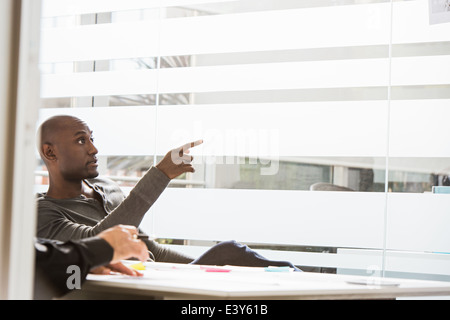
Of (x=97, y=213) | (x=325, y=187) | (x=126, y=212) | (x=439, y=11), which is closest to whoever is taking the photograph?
(x=126, y=212)

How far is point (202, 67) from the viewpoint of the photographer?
128 inches

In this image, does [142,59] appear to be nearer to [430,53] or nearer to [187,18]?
[187,18]

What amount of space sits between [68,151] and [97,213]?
0.98 feet

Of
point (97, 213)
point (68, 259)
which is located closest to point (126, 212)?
point (97, 213)

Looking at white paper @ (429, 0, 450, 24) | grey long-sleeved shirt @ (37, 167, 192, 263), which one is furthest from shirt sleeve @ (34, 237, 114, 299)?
white paper @ (429, 0, 450, 24)

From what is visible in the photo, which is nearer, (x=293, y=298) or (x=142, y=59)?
(x=293, y=298)

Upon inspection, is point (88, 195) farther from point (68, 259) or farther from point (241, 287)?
point (241, 287)

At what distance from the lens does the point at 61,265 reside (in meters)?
1.40

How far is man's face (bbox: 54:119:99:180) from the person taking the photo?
2590mm

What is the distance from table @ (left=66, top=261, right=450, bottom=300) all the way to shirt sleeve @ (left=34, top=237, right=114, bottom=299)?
7cm

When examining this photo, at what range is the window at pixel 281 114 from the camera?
9.29 feet

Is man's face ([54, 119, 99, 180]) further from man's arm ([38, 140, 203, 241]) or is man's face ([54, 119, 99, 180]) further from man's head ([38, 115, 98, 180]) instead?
man's arm ([38, 140, 203, 241])
